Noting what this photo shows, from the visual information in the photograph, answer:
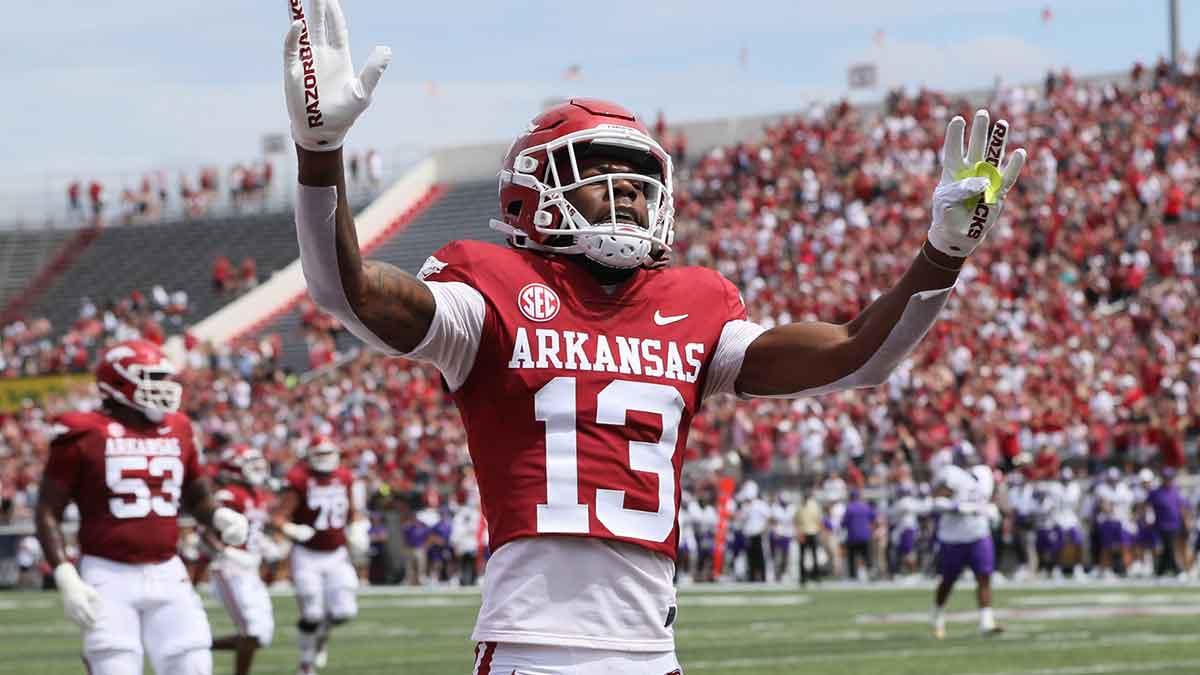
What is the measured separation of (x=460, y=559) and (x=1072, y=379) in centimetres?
798

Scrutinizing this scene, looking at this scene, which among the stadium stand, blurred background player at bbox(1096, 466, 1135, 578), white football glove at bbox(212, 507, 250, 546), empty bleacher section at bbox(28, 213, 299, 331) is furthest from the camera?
the stadium stand

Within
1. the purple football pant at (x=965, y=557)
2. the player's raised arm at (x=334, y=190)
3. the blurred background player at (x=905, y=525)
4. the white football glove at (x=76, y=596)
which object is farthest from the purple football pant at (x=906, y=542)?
the player's raised arm at (x=334, y=190)

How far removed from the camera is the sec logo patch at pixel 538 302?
3635mm

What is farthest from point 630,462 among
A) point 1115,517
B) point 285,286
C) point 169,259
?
point 169,259

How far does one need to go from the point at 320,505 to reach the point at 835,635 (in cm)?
394

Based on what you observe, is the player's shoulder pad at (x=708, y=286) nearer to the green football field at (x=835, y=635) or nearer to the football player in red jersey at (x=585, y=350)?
the football player in red jersey at (x=585, y=350)

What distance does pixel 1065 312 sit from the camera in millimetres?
23906

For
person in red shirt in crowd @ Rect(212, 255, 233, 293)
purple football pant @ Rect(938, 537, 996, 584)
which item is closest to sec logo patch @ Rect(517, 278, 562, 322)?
purple football pant @ Rect(938, 537, 996, 584)

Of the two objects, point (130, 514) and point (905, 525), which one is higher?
point (905, 525)

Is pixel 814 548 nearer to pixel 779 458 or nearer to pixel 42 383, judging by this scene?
pixel 779 458

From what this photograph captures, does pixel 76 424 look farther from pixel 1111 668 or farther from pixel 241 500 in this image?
pixel 1111 668

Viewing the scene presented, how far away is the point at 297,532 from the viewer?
1292 centimetres

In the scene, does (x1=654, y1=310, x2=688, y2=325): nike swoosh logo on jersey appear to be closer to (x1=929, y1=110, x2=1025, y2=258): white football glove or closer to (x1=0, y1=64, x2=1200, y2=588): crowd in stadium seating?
(x1=929, y1=110, x2=1025, y2=258): white football glove

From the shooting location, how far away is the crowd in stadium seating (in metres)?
22.2
